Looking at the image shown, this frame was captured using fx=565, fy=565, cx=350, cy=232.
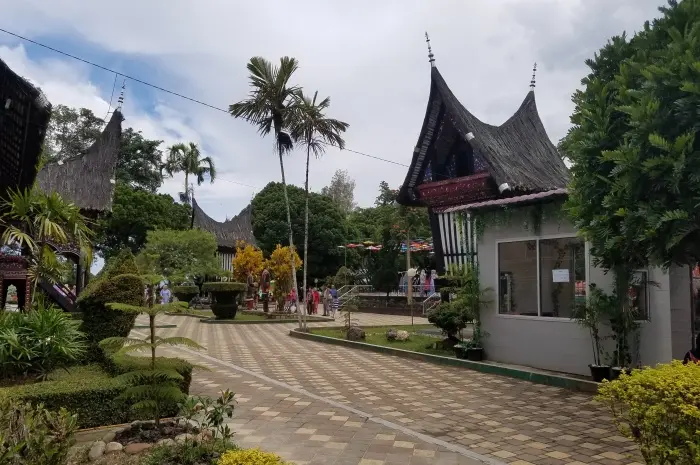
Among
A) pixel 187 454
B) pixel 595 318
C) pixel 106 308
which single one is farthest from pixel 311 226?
pixel 187 454

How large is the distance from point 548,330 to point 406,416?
12.7 ft

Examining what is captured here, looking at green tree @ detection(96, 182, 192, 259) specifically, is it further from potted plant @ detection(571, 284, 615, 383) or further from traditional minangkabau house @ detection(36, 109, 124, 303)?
potted plant @ detection(571, 284, 615, 383)

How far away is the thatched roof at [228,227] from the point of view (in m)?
38.5

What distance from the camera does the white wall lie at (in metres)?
8.19

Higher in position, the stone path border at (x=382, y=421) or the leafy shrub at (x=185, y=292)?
the leafy shrub at (x=185, y=292)

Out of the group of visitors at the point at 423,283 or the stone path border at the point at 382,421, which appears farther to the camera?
the group of visitors at the point at 423,283

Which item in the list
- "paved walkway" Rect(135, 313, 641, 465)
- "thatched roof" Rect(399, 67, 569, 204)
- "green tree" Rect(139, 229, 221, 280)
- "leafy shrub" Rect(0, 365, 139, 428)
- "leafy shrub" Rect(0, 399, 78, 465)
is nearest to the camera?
"leafy shrub" Rect(0, 399, 78, 465)

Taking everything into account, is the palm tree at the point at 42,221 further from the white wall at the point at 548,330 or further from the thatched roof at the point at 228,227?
the thatched roof at the point at 228,227

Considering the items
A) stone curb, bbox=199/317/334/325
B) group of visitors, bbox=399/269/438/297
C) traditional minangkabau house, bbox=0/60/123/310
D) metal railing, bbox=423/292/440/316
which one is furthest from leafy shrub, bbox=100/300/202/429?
group of visitors, bbox=399/269/438/297

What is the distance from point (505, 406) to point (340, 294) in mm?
24329

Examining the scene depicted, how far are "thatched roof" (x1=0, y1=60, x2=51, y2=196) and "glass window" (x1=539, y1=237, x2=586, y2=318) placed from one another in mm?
7643

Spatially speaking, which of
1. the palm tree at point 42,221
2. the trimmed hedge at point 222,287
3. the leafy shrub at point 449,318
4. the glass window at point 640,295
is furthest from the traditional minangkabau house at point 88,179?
the glass window at point 640,295

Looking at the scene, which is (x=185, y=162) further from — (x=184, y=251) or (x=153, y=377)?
(x=153, y=377)

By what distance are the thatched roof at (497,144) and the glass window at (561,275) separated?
18.5 feet
